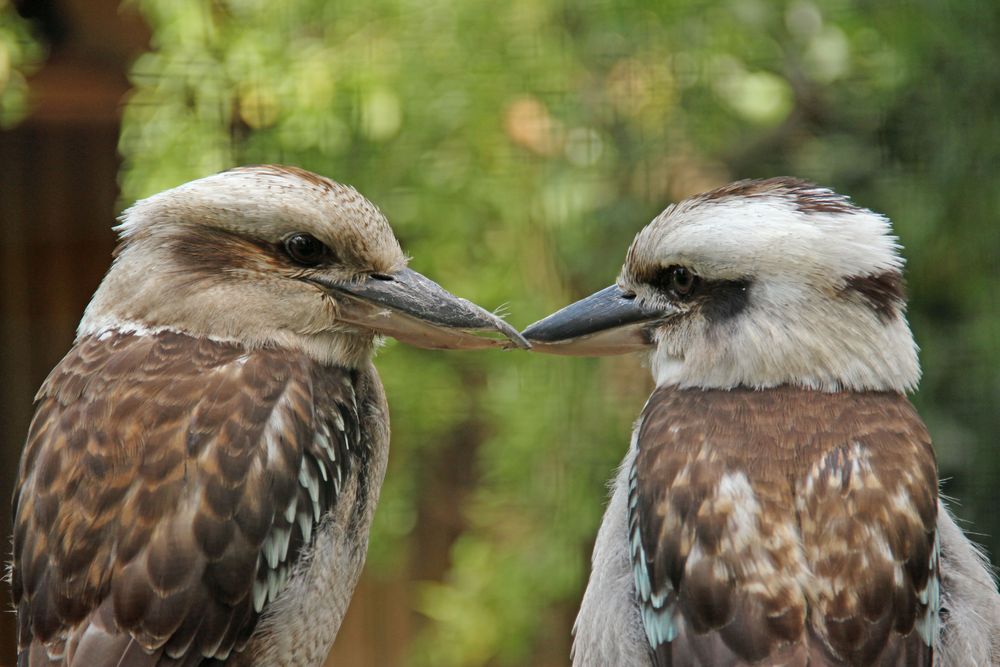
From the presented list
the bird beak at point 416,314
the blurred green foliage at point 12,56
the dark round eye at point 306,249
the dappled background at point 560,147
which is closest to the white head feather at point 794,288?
the bird beak at point 416,314

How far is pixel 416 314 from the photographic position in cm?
244

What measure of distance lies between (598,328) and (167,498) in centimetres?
90

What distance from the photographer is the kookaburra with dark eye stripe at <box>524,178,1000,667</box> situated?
2082 millimetres

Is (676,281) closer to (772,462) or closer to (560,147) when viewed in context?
(772,462)

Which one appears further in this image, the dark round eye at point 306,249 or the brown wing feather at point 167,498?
the dark round eye at point 306,249

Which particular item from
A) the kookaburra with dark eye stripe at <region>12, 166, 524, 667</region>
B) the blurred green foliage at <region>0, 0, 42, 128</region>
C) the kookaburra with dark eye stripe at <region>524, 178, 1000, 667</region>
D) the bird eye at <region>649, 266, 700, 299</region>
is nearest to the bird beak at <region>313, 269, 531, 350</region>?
the kookaburra with dark eye stripe at <region>12, 166, 524, 667</region>

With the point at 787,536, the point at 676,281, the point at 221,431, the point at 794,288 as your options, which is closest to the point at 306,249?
the point at 221,431

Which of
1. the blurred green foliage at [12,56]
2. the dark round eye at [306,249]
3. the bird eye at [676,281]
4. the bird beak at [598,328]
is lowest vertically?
the bird beak at [598,328]

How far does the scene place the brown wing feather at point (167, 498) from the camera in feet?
7.03

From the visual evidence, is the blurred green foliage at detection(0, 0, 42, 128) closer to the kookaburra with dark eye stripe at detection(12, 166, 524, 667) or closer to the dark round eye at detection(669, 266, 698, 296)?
the kookaburra with dark eye stripe at detection(12, 166, 524, 667)

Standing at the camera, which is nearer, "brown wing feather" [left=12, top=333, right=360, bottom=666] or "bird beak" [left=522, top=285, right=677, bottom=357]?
"brown wing feather" [left=12, top=333, right=360, bottom=666]

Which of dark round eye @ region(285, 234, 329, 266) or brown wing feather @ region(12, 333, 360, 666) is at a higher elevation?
dark round eye @ region(285, 234, 329, 266)

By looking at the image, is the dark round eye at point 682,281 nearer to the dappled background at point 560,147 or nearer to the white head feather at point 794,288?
the white head feather at point 794,288

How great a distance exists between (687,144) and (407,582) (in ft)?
8.40
